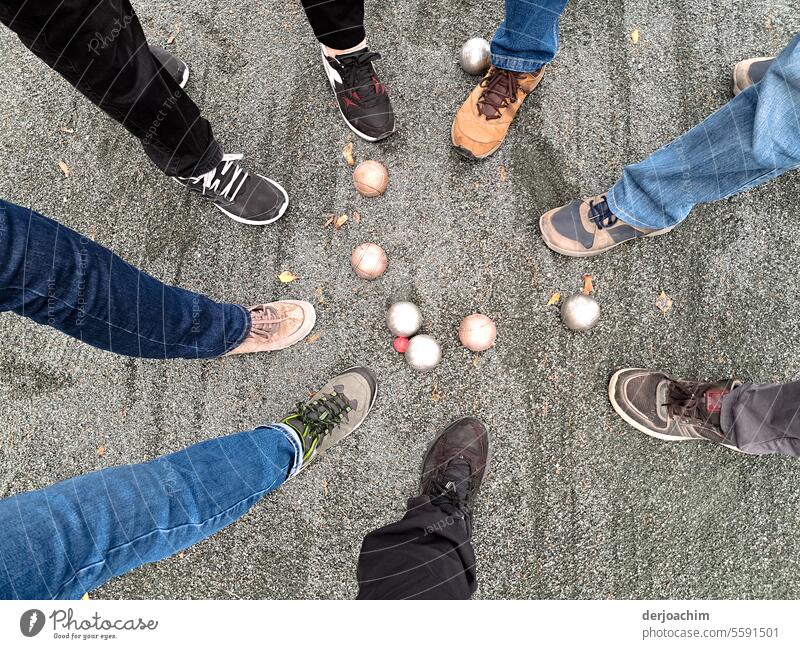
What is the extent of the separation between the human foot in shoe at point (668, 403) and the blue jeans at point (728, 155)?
59 cm

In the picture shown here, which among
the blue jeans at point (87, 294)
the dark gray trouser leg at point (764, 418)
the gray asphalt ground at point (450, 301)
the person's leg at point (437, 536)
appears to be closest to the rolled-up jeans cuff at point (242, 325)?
the blue jeans at point (87, 294)

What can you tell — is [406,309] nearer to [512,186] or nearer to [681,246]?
[512,186]

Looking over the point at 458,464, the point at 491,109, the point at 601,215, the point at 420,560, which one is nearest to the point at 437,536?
the point at 420,560

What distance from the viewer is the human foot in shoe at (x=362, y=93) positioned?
6.34ft

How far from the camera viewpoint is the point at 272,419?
1967mm

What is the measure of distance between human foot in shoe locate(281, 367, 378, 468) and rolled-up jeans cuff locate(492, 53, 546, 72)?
1255mm

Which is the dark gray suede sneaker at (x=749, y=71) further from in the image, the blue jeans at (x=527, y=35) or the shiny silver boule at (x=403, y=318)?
the shiny silver boule at (x=403, y=318)

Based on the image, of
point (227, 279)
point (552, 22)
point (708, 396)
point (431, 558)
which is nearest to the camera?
point (431, 558)

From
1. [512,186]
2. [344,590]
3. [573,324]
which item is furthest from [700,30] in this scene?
[344,590]

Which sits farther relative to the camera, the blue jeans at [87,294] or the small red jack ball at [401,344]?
the small red jack ball at [401,344]

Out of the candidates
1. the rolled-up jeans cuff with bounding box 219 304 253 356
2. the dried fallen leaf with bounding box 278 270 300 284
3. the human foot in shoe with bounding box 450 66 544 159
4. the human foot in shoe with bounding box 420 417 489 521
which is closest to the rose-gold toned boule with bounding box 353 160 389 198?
the human foot in shoe with bounding box 450 66 544 159

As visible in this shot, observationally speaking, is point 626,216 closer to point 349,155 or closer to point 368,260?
point 368,260

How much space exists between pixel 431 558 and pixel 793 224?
1.95 m

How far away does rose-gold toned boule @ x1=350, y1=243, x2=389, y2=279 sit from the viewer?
1918 mm
